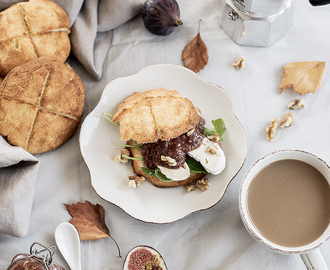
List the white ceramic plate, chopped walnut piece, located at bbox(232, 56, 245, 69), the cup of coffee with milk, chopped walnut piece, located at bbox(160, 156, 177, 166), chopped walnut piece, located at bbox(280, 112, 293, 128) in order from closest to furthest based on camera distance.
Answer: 1. the cup of coffee with milk
2. chopped walnut piece, located at bbox(160, 156, 177, 166)
3. the white ceramic plate
4. chopped walnut piece, located at bbox(280, 112, 293, 128)
5. chopped walnut piece, located at bbox(232, 56, 245, 69)

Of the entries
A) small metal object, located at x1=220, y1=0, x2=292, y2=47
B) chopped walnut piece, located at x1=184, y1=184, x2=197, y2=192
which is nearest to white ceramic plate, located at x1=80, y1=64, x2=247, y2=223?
chopped walnut piece, located at x1=184, y1=184, x2=197, y2=192

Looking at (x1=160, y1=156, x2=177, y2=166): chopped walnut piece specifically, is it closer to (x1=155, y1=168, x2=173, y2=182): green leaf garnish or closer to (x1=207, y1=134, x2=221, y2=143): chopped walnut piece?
(x1=155, y1=168, x2=173, y2=182): green leaf garnish

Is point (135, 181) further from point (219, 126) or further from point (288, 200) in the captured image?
point (288, 200)

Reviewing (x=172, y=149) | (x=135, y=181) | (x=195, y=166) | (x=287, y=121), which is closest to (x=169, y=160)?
(x=172, y=149)

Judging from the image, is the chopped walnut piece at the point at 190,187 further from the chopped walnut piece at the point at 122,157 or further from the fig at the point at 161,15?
the fig at the point at 161,15

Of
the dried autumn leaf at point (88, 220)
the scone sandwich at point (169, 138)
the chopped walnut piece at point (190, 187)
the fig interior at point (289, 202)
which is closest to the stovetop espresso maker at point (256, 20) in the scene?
the scone sandwich at point (169, 138)

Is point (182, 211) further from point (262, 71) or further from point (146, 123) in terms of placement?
point (262, 71)
